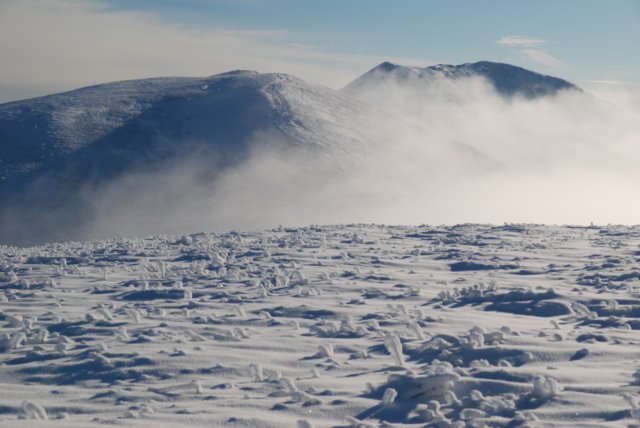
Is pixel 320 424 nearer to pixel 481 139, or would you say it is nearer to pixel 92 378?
pixel 92 378

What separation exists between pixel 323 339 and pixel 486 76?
426 feet

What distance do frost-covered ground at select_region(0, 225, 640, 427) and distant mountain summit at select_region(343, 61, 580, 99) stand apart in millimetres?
111382

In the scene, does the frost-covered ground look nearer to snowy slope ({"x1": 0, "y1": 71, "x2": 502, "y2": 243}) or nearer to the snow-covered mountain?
the snow-covered mountain

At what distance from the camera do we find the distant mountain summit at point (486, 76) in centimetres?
12581

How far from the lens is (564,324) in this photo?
8.68 metres

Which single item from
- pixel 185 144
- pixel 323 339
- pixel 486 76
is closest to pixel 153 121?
pixel 185 144

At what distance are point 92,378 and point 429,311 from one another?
175 inches

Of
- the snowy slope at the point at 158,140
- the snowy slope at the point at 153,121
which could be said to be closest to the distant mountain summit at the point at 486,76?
the snowy slope at the point at 158,140

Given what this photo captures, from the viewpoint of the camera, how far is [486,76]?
433 ft

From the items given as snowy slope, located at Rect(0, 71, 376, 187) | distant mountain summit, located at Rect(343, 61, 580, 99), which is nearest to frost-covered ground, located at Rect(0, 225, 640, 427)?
snowy slope, located at Rect(0, 71, 376, 187)

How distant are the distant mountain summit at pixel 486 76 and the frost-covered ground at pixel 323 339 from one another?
111382 mm

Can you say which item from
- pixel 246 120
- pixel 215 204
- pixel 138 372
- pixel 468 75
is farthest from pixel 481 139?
pixel 138 372

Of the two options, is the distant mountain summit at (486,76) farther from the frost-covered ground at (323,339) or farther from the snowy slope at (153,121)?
the frost-covered ground at (323,339)

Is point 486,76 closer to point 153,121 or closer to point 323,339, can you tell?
point 153,121
